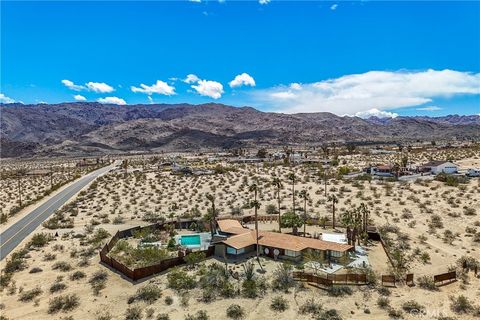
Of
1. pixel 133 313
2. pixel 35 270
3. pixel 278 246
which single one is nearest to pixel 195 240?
pixel 278 246

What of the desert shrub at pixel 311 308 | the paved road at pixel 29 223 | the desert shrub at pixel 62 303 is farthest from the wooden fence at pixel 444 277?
the paved road at pixel 29 223

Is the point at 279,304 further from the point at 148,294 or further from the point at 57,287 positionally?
the point at 57,287

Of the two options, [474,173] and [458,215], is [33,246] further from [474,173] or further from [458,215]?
[474,173]

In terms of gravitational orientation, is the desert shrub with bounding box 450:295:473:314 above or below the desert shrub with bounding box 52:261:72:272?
below

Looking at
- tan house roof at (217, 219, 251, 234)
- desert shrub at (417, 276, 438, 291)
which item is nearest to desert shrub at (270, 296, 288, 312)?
desert shrub at (417, 276, 438, 291)

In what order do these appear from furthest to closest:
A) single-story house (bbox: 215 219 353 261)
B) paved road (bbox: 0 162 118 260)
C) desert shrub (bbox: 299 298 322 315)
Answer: paved road (bbox: 0 162 118 260), single-story house (bbox: 215 219 353 261), desert shrub (bbox: 299 298 322 315)

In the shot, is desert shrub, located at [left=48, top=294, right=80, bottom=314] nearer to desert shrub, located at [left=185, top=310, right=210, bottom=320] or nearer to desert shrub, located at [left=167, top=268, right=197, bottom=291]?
desert shrub, located at [left=167, top=268, right=197, bottom=291]

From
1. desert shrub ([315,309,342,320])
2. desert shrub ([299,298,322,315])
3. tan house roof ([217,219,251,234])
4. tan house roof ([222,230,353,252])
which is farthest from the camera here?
tan house roof ([217,219,251,234])
